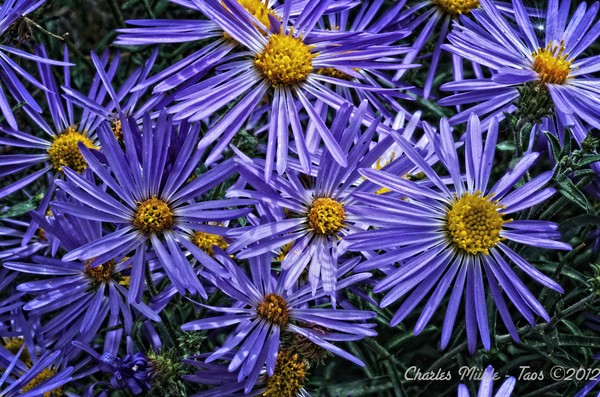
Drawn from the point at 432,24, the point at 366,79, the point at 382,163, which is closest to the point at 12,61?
the point at 366,79

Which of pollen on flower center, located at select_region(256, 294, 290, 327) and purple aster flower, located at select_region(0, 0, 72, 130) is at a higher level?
purple aster flower, located at select_region(0, 0, 72, 130)

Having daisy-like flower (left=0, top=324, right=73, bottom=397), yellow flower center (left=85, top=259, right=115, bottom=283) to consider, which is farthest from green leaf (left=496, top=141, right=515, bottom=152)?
daisy-like flower (left=0, top=324, right=73, bottom=397)

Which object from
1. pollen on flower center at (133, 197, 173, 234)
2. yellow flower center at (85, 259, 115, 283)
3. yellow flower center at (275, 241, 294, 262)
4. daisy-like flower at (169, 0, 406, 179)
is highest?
daisy-like flower at (169, 0, 406, 179)

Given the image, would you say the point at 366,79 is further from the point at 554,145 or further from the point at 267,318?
the point at 267,318

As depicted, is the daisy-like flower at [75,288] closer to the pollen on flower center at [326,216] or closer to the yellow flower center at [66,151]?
the yellow flower center at [66,151]

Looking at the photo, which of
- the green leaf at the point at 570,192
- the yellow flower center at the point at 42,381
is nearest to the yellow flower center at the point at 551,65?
the green leaf at the point at 570,192

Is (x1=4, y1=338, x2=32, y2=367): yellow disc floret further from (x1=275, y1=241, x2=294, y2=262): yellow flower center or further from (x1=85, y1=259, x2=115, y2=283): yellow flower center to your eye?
(x1=275, y1=241, x2=294, y2=262): yellow flower center
